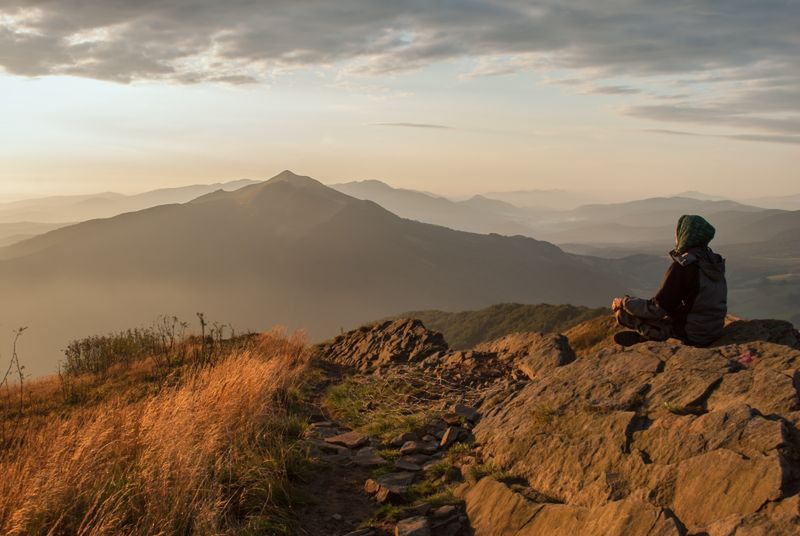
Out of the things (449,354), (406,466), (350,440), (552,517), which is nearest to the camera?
(552,517)

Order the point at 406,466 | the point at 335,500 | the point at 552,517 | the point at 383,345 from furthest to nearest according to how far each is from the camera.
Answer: the point at 383,345
the point at 406,466
the point at 335,500
the point at 552,517

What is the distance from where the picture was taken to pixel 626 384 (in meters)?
5.77

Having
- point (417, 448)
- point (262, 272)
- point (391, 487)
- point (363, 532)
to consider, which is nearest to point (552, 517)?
point (363, 532)

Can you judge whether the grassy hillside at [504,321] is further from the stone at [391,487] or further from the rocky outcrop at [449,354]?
the stone at [391,487]

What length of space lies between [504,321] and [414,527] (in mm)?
37604

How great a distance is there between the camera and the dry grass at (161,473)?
4.49 m

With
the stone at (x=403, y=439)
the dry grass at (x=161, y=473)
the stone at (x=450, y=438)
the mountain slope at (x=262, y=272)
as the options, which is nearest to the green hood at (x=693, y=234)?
the stone at (x=450, y=438)

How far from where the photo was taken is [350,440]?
290 inches

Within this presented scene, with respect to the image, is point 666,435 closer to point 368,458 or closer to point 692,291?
point 692,291

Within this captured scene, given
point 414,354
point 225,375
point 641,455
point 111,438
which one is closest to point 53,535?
point 111,438

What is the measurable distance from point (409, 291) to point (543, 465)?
468ft

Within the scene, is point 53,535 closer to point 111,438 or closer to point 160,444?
point 160,444

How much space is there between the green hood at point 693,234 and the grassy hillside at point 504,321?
19.6m

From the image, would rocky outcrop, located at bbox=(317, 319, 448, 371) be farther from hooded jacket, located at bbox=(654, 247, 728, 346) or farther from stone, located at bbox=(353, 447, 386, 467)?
hooded jacket, located at bbox=(654, 247, 728, 346)
